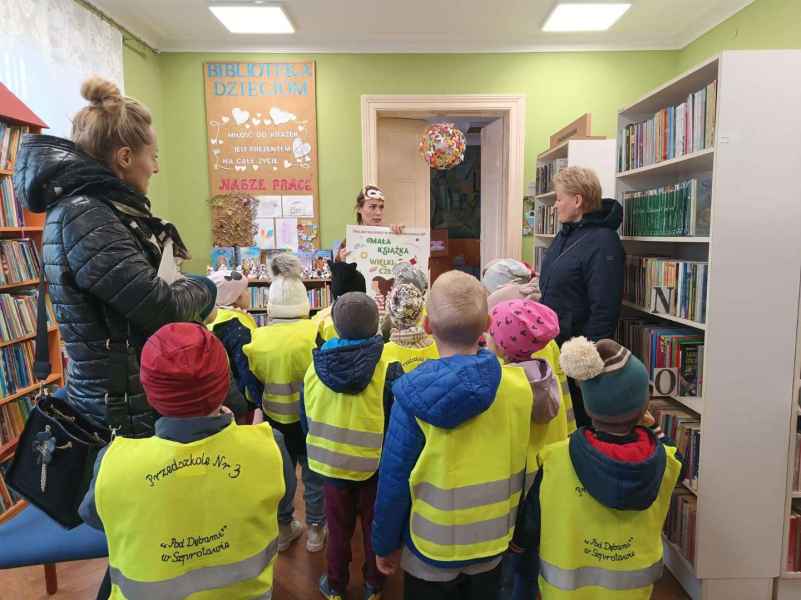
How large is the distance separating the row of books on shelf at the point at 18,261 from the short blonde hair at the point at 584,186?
287 cm

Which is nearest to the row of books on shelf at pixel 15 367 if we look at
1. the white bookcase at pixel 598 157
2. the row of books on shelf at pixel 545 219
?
the white bookcase at pixel 598 157

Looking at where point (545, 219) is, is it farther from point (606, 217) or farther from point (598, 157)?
point (606, 217)

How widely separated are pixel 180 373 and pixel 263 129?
3948 mm

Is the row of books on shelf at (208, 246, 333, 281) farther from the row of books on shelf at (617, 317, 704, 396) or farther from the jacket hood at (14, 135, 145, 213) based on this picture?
the jacket hood at (14, 135, 145, 213)

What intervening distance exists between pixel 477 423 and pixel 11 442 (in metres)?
2.61

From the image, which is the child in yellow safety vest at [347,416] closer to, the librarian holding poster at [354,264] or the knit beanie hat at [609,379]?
the knit beanie hat at [609,379]

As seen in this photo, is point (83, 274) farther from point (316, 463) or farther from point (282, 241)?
point (282, 241)

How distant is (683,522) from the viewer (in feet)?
6.97

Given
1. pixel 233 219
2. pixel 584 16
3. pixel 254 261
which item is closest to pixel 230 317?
pixel 254 261

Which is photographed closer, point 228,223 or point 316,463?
point 316,463

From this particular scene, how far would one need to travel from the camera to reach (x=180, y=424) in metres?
1.07

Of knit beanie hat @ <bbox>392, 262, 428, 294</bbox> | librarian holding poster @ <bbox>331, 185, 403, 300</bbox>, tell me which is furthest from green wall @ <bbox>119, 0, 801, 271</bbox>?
knit beanie hat @ <bbox>392, 262, 428, 294</bbox>

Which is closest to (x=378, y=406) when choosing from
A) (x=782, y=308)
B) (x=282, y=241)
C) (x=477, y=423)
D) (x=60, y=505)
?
(x=477, y=423)

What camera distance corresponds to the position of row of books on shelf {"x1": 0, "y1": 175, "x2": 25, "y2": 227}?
261 centimetres
